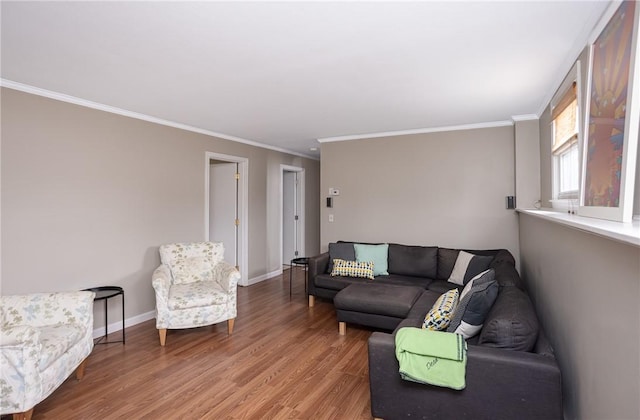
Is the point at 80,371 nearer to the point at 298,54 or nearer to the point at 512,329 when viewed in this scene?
the point at 298,54

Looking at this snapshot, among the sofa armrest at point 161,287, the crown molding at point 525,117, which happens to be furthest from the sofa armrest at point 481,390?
the crown molding at point 525,117

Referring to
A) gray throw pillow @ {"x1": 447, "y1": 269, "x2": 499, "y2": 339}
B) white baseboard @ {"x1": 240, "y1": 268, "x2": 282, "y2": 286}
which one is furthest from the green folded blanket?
white baseboard @ {"x1": 240, "y1": 268, "x2": 282, "y2": 286}

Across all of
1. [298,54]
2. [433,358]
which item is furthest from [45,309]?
[433,358]

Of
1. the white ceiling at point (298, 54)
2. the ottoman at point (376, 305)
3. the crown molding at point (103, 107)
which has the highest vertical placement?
the white ceiling at point (298, 54)

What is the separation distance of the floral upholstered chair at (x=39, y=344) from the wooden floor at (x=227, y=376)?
0.87 feet

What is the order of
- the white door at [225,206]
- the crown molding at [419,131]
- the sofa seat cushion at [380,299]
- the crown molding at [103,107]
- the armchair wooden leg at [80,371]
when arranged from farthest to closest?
the white door at [225,206]
the crown molding at [419,131]
the sofa seat cushion at [380,299]
the crown molding at [103,107]
the armchair wooden leg at [80,371]

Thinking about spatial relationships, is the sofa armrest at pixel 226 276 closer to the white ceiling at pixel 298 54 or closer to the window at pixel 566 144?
the white ceiling at pixel 298 54

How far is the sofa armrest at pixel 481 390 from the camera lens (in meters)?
1.59

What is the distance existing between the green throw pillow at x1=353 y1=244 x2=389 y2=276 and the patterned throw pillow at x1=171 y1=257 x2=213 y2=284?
75.1 inches

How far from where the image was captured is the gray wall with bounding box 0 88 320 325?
2.75 m

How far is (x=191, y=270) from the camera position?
376 centimetres

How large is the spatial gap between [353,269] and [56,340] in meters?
2.95

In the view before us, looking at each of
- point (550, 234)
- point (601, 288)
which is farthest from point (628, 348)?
point (550, 234)

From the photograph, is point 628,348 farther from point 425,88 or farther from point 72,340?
point 72,340
